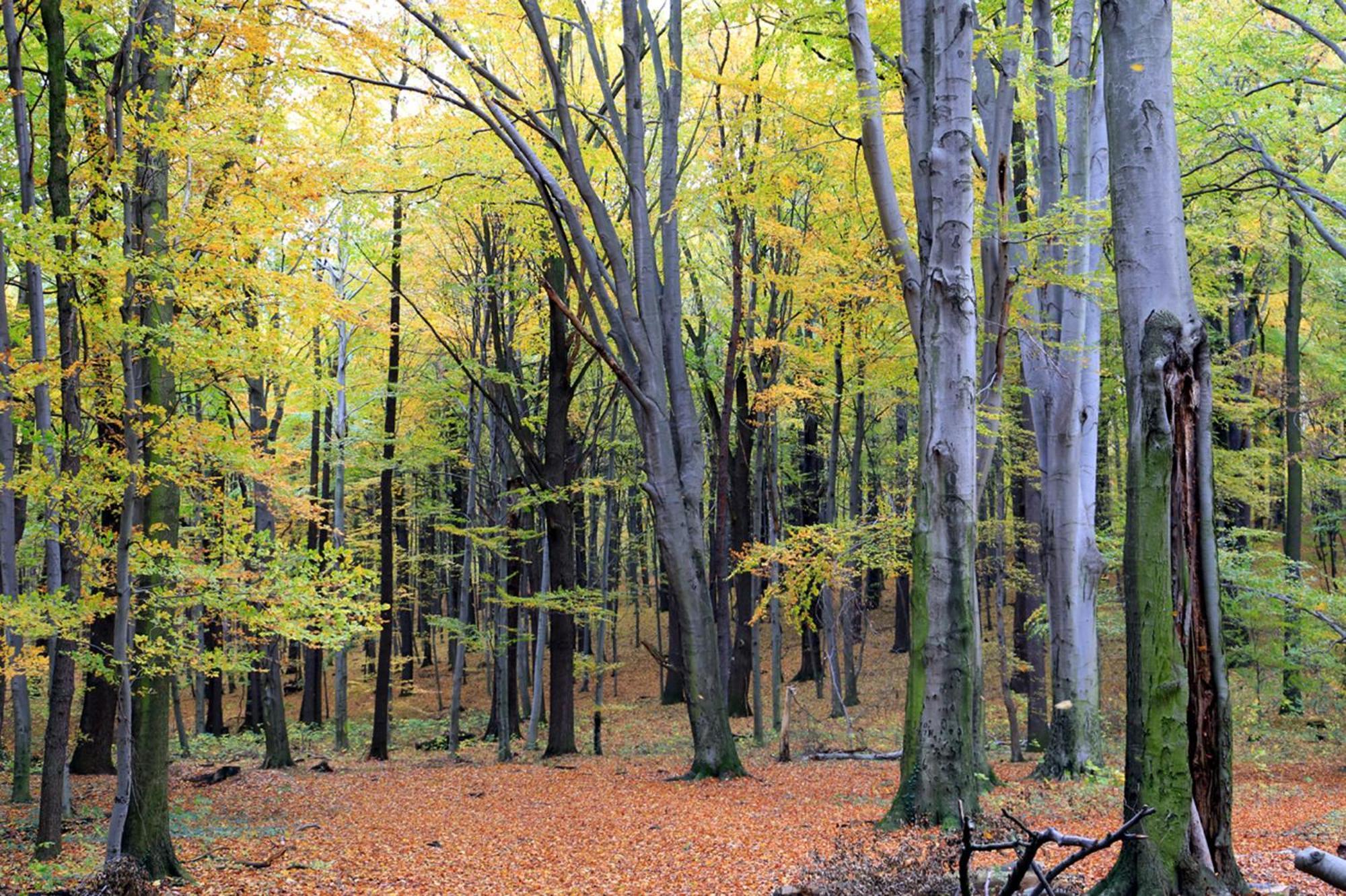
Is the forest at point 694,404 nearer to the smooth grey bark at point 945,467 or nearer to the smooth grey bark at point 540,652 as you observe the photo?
the smooth grey bark at point 945,467

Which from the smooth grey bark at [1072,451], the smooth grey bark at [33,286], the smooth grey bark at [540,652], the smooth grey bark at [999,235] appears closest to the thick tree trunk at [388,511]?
the smooth grey bark at [540,652]

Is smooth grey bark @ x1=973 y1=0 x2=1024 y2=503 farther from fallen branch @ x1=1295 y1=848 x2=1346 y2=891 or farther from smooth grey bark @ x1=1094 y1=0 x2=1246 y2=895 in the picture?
fallen branch @ x1=1295 y1=848 x2=1346 y2=891

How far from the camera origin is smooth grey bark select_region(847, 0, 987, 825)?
7.28 m

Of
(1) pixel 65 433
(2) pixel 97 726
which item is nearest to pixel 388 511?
(2) pixel 97 726

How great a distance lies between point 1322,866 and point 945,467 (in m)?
5.28

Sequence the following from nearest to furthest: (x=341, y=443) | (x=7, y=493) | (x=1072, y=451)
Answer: (x=7, y=493) < (x=1072, y=451) < (x=341, y=443)

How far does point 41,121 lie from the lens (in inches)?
436

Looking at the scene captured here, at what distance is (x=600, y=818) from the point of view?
9922mm

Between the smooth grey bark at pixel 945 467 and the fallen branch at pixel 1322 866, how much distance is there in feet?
15.9

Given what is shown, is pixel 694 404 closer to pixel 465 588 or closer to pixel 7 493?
pixel 465 588

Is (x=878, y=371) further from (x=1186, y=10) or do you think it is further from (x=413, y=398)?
(x=413, y=398)

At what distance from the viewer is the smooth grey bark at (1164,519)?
421 centimetres

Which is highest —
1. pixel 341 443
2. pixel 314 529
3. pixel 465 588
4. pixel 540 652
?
pixel 341 443

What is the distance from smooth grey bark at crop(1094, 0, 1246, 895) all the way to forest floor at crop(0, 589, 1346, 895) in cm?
122
